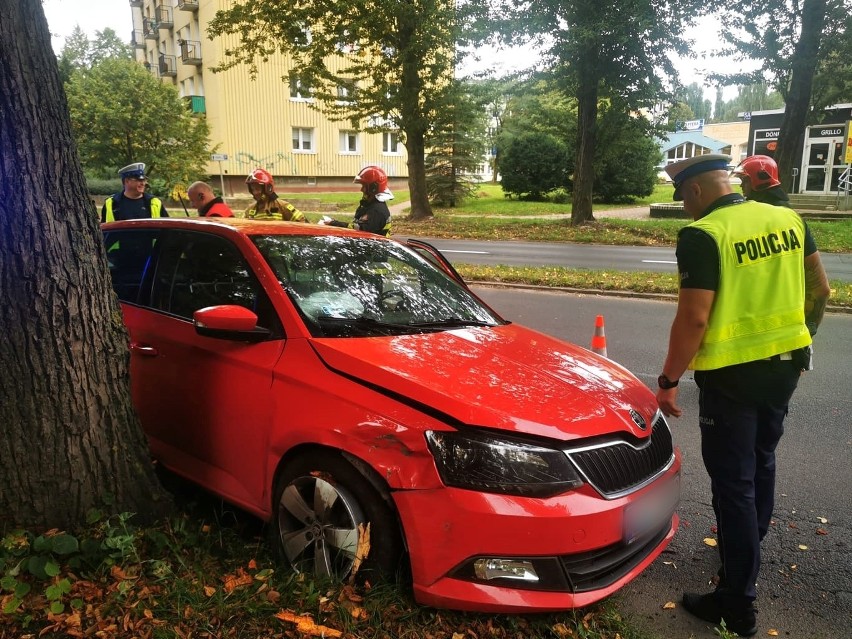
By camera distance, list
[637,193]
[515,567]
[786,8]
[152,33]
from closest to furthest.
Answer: [515,567]
[786,8]
[637,193]
[152,33]

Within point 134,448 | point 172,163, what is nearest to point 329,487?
point 134,448

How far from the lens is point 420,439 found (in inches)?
93.7

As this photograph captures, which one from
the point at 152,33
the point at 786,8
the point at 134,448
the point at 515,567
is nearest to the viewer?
the point at 515,567

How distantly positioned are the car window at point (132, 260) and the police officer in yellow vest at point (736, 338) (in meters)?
2.96

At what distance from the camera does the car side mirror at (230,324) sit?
2906mm

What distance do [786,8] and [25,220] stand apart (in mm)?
20736

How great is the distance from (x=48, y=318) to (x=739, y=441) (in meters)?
2.87

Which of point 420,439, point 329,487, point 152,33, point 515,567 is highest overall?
A: point 152,33

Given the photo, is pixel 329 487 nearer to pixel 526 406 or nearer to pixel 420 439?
pixel 420 439

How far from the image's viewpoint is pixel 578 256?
16.0 meters

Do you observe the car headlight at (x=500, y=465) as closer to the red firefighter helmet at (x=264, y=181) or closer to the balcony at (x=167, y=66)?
the red firefighter helmet at (x=264, y=181)

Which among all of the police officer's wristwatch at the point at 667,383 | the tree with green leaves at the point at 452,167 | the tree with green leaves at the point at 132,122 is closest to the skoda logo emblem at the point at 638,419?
the police officer's wristwatch at the point at 667,383

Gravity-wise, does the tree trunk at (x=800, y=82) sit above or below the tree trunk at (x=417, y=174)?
above

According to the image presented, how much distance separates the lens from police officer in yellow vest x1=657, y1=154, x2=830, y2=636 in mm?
2631
